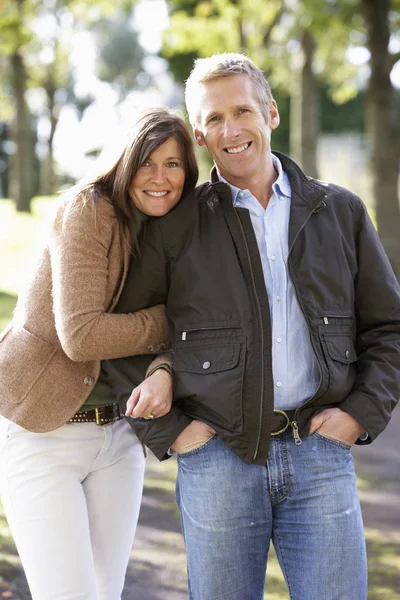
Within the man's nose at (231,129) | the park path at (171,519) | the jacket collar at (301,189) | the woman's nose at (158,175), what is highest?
the man's nose at (231,129)

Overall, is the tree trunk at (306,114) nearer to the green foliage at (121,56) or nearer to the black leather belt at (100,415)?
the black leather belt at (100,415)

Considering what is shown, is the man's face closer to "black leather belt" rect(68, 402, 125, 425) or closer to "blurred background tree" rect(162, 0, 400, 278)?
"black leather belt" rect(68, 402, 125, 425)

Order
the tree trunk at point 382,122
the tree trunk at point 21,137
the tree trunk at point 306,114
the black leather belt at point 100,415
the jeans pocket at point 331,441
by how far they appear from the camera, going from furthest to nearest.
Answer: the tree trunk at point 21,137, the tree trunk at point 306,114, the tree trunk at point 382,122, the black leather belt at point 100,415, the jeans pocket at point 331,441

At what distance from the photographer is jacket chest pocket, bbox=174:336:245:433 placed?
2754 millimetres

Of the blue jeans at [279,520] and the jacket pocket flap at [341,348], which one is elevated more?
the jacket pocket flap at [341,348]

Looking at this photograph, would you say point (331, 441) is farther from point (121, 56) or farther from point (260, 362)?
point (121, 56)

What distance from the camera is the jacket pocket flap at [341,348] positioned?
2.83 metres

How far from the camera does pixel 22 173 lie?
23172 millimetres

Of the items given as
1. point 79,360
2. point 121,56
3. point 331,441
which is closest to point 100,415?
point 79,360

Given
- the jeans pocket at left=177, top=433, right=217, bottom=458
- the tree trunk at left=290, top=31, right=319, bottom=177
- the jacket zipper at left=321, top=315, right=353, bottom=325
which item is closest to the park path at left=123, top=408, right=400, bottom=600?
the jeans pocket at left=177, top=433, right=217, bottom=458

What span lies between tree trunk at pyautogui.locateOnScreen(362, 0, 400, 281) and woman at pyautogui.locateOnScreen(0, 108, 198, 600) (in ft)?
26.7

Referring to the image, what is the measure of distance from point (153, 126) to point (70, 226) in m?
0.46

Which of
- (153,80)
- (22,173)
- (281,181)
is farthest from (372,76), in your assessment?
(153,80)

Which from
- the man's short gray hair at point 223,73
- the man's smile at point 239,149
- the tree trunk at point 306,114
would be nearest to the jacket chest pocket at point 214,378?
the man's smile at point 239,149
